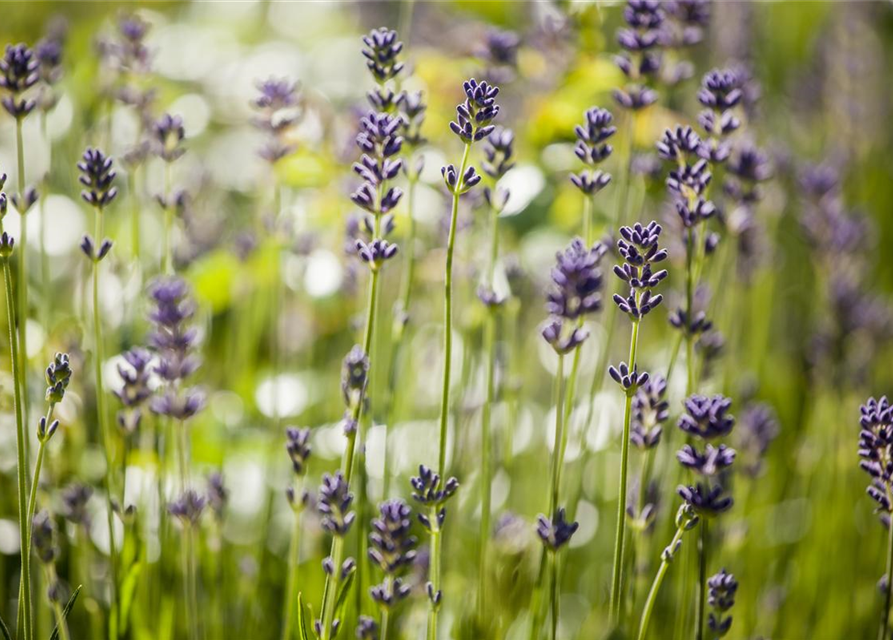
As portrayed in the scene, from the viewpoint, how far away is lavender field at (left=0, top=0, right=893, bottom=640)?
1.04 metres

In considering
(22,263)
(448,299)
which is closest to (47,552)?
(22,263)

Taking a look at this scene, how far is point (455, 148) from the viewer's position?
207cm

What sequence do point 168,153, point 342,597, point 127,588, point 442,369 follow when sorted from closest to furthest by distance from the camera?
point 342,597, point 127,588, point 168,153, point 442,369

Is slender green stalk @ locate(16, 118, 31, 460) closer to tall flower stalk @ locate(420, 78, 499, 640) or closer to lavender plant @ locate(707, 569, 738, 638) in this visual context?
tall flower stalk @ locate(420, 78, 499, 640)

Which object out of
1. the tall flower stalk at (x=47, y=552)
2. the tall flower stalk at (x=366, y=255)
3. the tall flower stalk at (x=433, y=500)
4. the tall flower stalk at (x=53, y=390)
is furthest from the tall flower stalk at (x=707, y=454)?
the tall flower stalk at (x=47, y=552)

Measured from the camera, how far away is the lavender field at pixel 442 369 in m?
1.04

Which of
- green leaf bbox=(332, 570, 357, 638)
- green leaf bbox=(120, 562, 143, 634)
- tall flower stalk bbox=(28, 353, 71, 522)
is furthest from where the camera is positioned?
green leaf bbox=(120, 562, 143, 634)

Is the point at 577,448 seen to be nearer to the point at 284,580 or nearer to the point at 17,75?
the point at 284,580

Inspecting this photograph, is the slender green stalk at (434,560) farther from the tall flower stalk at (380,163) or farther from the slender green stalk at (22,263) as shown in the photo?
the slender green stalk at (22,263)

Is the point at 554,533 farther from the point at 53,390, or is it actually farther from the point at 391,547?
the point at 53,390

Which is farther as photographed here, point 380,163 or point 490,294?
point 490,294

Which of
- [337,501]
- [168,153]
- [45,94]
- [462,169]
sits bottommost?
[337,501]

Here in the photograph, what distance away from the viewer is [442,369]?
5.16 ft

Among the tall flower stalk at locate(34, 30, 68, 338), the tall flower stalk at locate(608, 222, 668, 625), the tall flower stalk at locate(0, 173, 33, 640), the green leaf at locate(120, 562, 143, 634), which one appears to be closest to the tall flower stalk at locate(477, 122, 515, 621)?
the tall flower stalk at locate(608, 222, 668, 625)
